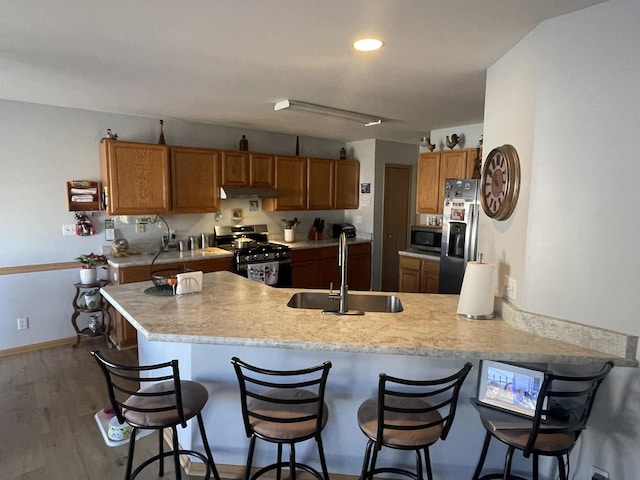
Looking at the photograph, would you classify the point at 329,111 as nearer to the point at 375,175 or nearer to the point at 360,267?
the point at 375,175

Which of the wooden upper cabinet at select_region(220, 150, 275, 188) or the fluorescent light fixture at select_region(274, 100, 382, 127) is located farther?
the wooden upper cabinet at select_region(220, 150, 275, 188)

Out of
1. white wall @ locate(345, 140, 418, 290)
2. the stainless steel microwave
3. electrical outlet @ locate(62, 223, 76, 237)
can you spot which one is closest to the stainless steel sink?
the stainless steel microwave

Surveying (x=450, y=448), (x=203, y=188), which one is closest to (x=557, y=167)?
(x=450, y=448)

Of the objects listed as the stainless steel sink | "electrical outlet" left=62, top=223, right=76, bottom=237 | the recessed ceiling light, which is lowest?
the stainless steel sink

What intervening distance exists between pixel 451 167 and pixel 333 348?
10.7ft

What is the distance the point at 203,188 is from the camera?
4.50 m

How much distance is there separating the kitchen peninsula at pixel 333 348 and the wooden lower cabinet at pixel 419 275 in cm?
218

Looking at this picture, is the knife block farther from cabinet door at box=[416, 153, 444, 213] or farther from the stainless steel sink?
the stainless steel sink

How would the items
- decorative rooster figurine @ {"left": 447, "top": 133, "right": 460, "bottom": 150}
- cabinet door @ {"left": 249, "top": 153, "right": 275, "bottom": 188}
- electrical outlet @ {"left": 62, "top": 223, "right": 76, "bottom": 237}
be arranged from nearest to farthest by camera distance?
electrical outlet @ {"left": 62, "top": 223, "right": 76, "bottom": 237}
decorative rooster figurine @ {"left": 447, "top": 133, "right": 460, "bottom": 150}
cabinet door @ {"left": 249, "top": 153, "right": 275, "bottom": 188}

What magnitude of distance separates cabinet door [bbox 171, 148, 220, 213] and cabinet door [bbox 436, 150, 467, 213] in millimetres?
2645

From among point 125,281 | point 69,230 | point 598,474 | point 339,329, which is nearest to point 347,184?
point 125,281

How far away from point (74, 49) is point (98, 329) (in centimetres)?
282

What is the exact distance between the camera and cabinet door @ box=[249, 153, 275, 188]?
191 inches

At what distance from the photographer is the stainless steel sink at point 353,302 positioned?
2527 mm
